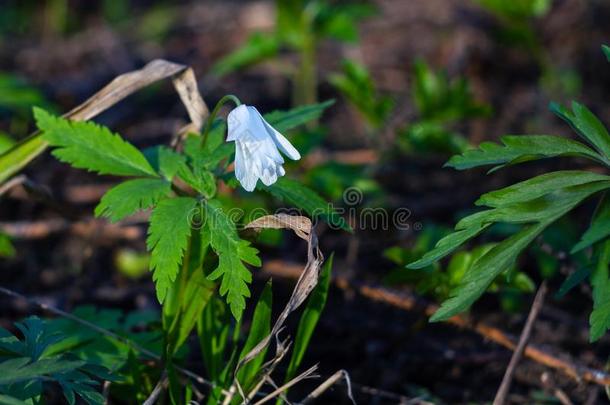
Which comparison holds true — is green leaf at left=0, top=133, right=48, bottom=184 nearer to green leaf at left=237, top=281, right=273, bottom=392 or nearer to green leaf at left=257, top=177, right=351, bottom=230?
green leaf at left=257, top=177, right=351, bottom=230

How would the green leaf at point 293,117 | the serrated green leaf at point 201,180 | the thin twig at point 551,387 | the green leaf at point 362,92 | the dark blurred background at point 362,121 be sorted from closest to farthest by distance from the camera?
the serrated green leaf at point 201,180
the green leaf at point 293,117
the thin twig at point 551,387
the dark blurred background at point 362,121
the green leaf at point 362,92

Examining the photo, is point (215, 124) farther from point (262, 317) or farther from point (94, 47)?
point (94, 47)

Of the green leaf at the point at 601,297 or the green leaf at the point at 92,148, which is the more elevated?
the green leaf at the point at 92,148

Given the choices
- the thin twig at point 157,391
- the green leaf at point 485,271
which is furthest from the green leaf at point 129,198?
the green leaf at point 485,271

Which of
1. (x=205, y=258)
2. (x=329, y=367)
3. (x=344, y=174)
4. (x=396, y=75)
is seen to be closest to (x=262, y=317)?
(x=205, y=258)

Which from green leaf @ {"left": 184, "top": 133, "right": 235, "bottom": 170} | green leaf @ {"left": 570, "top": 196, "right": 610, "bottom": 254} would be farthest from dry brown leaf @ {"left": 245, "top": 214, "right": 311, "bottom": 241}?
green leaf @ {"left": 570, "top": 196, "right": 610, "bottom": 254}

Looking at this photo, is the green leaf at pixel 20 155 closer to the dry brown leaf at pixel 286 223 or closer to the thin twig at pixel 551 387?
the dry brown leaf at pixel 286 223
